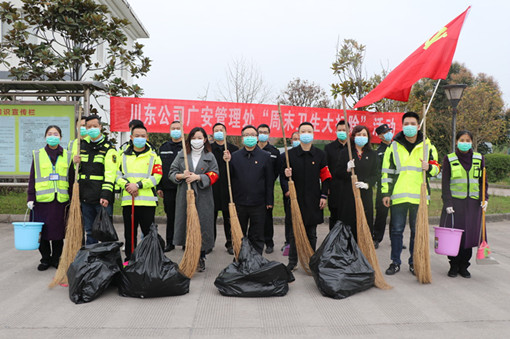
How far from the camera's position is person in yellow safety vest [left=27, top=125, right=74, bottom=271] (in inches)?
192

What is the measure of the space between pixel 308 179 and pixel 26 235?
130 inches

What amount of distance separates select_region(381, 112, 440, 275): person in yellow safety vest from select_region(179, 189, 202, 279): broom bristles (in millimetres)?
2231

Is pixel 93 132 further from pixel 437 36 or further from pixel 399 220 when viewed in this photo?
pixel 437 36

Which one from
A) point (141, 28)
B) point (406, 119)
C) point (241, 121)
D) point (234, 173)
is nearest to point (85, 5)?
point (241, 121)

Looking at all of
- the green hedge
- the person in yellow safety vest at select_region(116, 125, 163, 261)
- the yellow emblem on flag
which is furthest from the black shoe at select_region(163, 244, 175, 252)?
the green hedge

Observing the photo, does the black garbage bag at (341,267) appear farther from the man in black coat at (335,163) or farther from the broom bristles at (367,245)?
the man in black coat at (335,163)

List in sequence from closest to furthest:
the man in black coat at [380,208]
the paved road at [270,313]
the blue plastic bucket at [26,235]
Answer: the paved road at [270,313] → the blue plastic bucket at [26,235] → the man in black coat at [380,208]

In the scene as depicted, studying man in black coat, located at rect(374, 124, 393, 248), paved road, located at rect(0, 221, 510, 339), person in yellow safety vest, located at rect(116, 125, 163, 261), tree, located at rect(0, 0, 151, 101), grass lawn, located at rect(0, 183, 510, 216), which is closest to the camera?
paved road, located at rect(0, 221, 510, 339)

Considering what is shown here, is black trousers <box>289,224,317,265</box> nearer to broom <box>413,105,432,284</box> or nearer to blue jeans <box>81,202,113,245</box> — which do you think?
broom <box>413,105,432,284</box>

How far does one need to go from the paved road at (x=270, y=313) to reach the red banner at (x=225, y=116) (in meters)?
3.51

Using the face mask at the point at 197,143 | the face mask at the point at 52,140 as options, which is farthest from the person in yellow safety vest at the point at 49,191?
the face mask at the point at 197,143

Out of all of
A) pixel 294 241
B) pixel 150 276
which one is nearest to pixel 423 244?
pixel 294 241

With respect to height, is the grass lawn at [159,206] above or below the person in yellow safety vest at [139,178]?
below

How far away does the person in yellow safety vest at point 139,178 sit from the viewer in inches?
185
